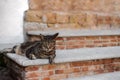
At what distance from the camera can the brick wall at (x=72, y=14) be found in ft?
12.1

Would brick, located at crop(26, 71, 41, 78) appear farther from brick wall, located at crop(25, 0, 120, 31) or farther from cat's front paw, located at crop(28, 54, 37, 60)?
brick wall, located at crop(25, 0, 120, 31)

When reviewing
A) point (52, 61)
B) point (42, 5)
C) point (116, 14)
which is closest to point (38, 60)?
point (52, 61)

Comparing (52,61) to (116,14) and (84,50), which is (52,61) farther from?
(116,14)

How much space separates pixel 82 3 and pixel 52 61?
1665 millimetres

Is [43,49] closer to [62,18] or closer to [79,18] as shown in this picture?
[62,18]

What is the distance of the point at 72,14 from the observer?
388 centimetres

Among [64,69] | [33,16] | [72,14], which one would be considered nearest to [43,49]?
[64,69]

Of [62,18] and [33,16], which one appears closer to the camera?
[33,16]

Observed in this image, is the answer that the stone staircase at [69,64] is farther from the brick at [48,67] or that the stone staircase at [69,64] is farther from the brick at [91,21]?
the brick at [91,21]

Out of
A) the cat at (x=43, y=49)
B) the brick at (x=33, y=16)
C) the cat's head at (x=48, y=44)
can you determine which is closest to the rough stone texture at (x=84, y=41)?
the brick at (x=33, y=16)

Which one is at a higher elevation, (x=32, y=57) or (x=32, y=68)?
(x=32, y=57)


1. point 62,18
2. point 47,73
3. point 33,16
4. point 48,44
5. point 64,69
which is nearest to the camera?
point 48,44

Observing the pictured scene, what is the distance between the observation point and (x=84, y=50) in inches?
139

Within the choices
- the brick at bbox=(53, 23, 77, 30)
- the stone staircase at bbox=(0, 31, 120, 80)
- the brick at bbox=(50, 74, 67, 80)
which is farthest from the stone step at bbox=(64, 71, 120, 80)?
the brick at bbox=(53, 23, 77, 30)
